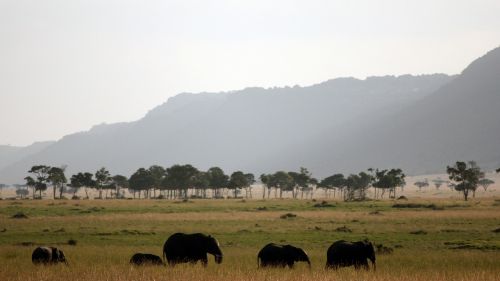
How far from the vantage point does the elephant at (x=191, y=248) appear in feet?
72.7

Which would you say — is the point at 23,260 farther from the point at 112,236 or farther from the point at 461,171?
the point at 461,171

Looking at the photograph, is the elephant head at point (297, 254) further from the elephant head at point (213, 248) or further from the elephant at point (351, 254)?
the elephant head at point (213, 248)

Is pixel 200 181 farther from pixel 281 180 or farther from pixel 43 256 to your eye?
pixel 43 256

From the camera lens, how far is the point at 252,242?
3747 cm

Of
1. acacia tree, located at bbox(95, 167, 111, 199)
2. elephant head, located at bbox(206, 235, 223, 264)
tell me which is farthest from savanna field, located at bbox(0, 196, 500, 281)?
acacia tree, located at bbox(95, 167, 111, 199)

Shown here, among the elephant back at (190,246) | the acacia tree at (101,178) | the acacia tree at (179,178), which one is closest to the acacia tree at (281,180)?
the acacia tree at (179,178)

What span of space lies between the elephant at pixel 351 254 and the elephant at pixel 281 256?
110 centimetres

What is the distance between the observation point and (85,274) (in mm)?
16922

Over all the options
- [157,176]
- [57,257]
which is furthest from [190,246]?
[157,176]

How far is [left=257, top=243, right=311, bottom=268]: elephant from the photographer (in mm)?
21938

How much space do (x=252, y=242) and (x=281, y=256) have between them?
1544cm

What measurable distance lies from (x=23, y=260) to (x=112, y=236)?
16041 mm

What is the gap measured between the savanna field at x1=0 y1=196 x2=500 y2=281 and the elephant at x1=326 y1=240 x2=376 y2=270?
0.76m

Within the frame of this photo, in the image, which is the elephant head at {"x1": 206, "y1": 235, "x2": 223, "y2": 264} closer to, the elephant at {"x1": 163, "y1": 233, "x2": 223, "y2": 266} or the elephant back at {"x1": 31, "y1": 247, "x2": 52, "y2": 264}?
the elephant at {"x1": 163, "y1": 233, "x2": 223, "y2": 266}
